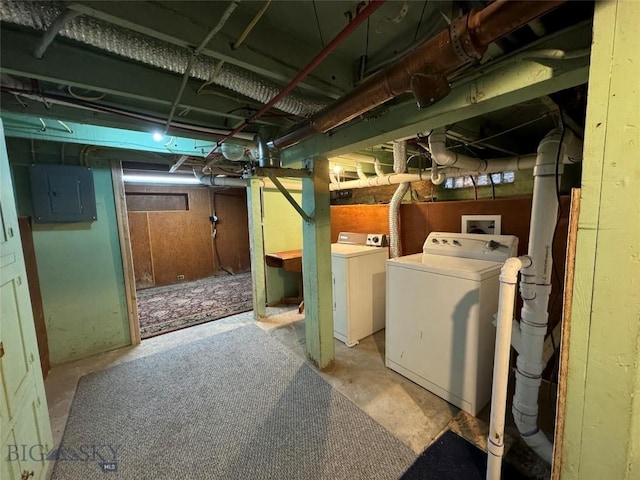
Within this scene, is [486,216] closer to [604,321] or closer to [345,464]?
[604,321]

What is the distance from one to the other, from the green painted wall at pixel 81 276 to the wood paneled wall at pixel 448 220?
8.75 feet

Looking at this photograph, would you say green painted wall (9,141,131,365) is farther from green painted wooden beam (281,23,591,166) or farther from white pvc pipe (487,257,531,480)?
white pvc pipe (487,257,531,480)

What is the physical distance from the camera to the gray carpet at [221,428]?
1418 mm

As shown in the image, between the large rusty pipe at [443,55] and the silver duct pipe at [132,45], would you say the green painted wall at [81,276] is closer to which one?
the silver duct pipe at [132,45]

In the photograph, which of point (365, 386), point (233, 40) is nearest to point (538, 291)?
point (365, 386)

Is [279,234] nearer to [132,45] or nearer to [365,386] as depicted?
[365,386]

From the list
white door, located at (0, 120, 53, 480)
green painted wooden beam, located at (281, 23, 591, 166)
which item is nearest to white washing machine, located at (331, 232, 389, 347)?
green painted wooden beam, located at (281, 23, 591, 166)

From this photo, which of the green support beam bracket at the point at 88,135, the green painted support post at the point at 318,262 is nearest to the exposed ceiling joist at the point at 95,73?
the green support beam bracket at the point at 88,135

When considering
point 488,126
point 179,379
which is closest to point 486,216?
point 488,126

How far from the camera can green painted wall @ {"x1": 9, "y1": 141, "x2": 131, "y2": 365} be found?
2.43 metres

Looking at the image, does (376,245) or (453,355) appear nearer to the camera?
(453,355)

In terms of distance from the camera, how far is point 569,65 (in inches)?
36.1

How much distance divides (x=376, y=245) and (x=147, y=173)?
3.38 m

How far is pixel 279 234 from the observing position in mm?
3986
